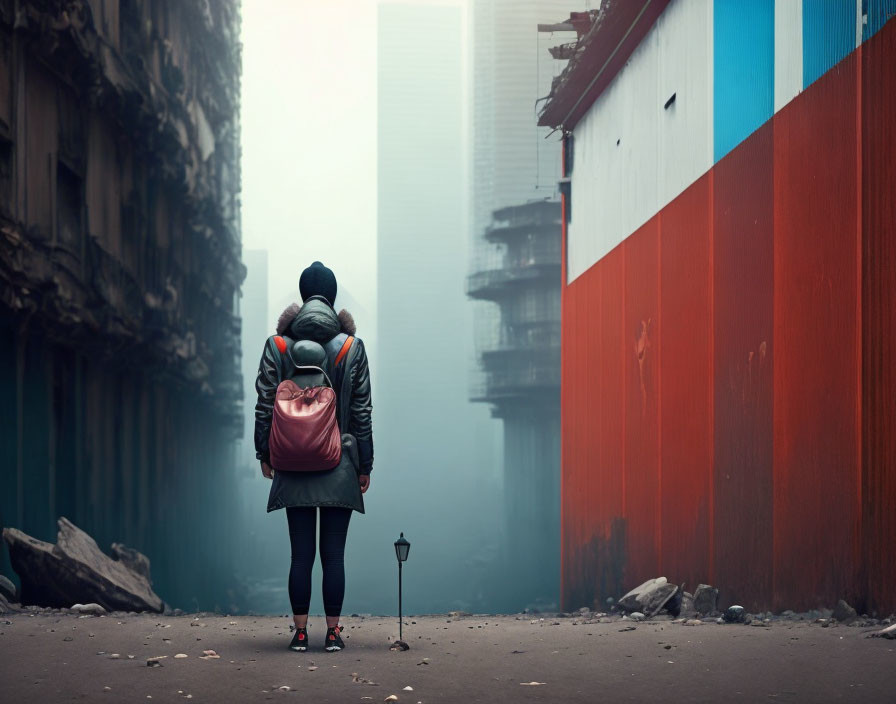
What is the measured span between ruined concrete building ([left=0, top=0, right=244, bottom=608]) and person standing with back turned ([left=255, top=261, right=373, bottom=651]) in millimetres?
7178

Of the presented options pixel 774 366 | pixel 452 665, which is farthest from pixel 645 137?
pixel 452 665

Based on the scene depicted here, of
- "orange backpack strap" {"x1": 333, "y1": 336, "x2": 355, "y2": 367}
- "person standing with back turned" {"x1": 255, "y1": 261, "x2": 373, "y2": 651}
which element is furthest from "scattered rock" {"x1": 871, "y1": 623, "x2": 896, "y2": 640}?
"orange backpack strap" {"x1": 333, "y1": 336, "x2": 355, "y2": 367}

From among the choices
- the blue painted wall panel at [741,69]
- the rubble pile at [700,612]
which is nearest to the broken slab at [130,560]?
the rubble pile at [700,612]

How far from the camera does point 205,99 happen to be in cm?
3073

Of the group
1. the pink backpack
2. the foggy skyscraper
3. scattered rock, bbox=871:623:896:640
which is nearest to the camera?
the pink backpack

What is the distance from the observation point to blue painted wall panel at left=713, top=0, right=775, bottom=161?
1038 cm

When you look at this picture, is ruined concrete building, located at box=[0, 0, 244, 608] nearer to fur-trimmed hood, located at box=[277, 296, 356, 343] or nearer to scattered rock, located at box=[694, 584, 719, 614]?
fur-trimmed hood, located at box=[277, 296, 356, 343]

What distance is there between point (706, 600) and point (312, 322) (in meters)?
6.67

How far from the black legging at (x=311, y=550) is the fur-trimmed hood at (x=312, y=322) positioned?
1009mm

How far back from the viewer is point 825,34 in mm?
8875

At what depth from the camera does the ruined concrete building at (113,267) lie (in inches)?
521

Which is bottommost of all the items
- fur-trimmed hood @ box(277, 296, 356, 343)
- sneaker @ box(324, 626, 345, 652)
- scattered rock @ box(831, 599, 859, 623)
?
scattered rock @ box(831, 599, 859, 623)

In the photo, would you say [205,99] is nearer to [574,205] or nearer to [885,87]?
[574,205]

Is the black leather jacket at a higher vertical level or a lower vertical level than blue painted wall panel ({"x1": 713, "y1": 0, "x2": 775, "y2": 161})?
lower
